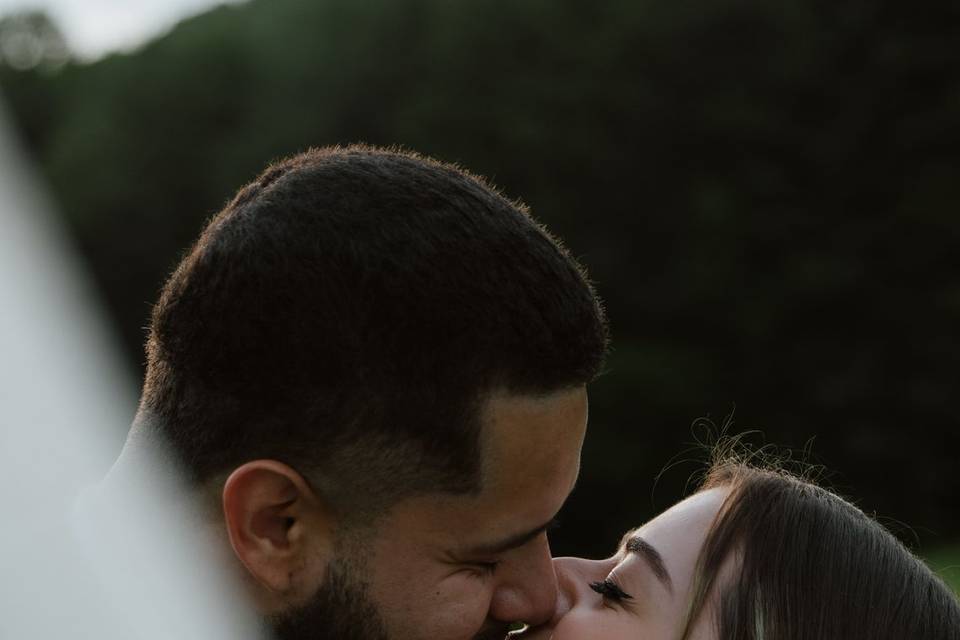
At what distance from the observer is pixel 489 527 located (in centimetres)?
319

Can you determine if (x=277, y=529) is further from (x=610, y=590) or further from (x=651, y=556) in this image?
(x=651, y=556)

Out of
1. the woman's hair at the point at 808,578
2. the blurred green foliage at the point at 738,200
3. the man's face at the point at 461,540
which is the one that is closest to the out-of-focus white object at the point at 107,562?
the man's face at the point at 461,540

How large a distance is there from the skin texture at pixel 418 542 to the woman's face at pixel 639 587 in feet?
1.53

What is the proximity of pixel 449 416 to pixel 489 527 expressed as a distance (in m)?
0.31

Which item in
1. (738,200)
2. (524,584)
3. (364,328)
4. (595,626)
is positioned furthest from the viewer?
(738,200)

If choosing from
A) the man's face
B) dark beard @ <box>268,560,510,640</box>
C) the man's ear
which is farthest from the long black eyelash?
the man's ear

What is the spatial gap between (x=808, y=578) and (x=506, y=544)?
1032mm

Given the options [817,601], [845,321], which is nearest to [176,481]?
[817,601]

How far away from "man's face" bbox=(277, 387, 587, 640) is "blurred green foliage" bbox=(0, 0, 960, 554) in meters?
18.9

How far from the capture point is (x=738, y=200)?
24203 millimetres

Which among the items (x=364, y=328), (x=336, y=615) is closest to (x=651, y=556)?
(x=336, y=615)

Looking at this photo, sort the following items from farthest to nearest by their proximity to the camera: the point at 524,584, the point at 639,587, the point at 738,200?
1. the point at 738,200
2. the point at 639,587
3. the point at 524,584

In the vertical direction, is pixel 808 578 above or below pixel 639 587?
below

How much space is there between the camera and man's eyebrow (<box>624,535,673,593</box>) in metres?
3.78
